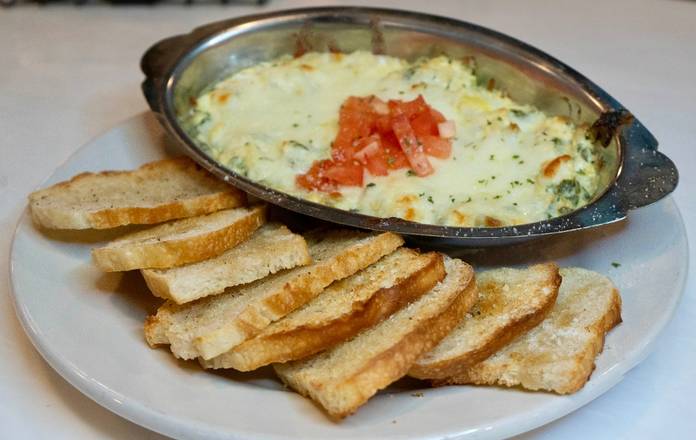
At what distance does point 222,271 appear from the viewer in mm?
3021

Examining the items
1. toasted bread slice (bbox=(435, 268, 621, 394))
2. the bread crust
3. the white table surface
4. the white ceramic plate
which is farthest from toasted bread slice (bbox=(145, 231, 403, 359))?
toasted bread slice (bbox=(435, 268, 621, 394))

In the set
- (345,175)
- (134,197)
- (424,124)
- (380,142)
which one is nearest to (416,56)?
(424,124)

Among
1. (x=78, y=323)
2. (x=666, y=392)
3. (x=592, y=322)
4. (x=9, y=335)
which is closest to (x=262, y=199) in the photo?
(x=78, y=323)

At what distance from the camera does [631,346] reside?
2842 millimetres

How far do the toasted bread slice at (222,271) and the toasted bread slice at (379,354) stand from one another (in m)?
0.36

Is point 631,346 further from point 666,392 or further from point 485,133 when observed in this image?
point 485,133

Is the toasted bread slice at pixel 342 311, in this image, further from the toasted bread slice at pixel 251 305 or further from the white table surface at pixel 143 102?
the white table surface at pixel 143 102

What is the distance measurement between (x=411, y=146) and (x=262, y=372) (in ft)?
4.27

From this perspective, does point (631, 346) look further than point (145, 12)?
No

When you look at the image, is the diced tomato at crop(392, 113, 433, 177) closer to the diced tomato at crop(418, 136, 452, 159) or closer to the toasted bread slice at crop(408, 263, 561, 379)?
the diced tomato at crop(418, 136, 452, 159)

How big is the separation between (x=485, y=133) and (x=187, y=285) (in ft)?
5.42

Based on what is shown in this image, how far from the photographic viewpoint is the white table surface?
115 inches

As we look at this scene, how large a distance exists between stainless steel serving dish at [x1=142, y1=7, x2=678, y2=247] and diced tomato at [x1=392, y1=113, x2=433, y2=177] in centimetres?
46

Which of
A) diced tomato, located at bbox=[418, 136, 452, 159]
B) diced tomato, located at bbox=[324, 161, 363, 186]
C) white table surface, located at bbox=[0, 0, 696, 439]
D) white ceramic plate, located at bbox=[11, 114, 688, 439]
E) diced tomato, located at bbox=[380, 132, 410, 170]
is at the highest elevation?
diced tomato, located at bbox=[418, 136, 452, 159]
